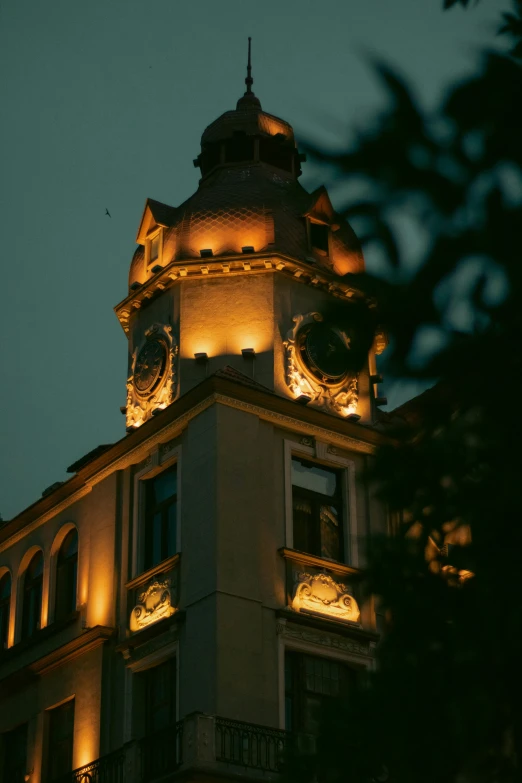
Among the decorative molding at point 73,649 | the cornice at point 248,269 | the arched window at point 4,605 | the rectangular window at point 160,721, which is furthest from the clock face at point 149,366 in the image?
the arched window at point 4,605

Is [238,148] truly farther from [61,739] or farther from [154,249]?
[61,739]

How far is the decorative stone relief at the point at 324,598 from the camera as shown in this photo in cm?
3030

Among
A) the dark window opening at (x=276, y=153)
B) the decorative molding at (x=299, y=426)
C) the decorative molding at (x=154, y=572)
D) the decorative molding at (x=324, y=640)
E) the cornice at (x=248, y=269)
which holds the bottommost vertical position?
the decorative molding at (x=324, y=640)

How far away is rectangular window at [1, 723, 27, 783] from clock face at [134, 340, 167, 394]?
7739mm

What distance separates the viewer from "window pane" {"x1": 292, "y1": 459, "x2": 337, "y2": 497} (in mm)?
31875

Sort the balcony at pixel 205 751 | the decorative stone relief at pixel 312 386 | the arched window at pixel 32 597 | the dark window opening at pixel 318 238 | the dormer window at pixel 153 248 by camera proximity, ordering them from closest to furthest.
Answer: the balcony at pixel 205 751 → the decorative stone relief at pixel 312 386 → the dark window opening at pixel 318 238 → the dormer window at pixel 153 248 → the arched window at pixel 32 597

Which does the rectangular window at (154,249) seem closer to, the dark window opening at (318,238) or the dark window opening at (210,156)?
the dark window opening at (210,156)

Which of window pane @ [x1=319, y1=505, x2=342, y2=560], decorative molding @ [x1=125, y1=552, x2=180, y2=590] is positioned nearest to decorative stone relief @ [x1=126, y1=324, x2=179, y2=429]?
decorative molding @ [x1=125, y1=552, x2=180, y2=590]

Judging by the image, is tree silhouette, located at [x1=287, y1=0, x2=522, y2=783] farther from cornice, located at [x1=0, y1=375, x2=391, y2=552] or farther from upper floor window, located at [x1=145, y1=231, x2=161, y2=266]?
upper floor window, located at [x1=145, y1=231, x2=161, y2=266]

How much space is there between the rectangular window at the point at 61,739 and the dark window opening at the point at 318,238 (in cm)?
1098

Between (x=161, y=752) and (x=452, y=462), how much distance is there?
14.4 m

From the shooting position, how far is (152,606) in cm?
3073

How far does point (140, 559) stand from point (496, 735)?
17.4 m

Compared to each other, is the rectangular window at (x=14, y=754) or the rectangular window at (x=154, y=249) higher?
the rectangular window at (x=154, y=249)
